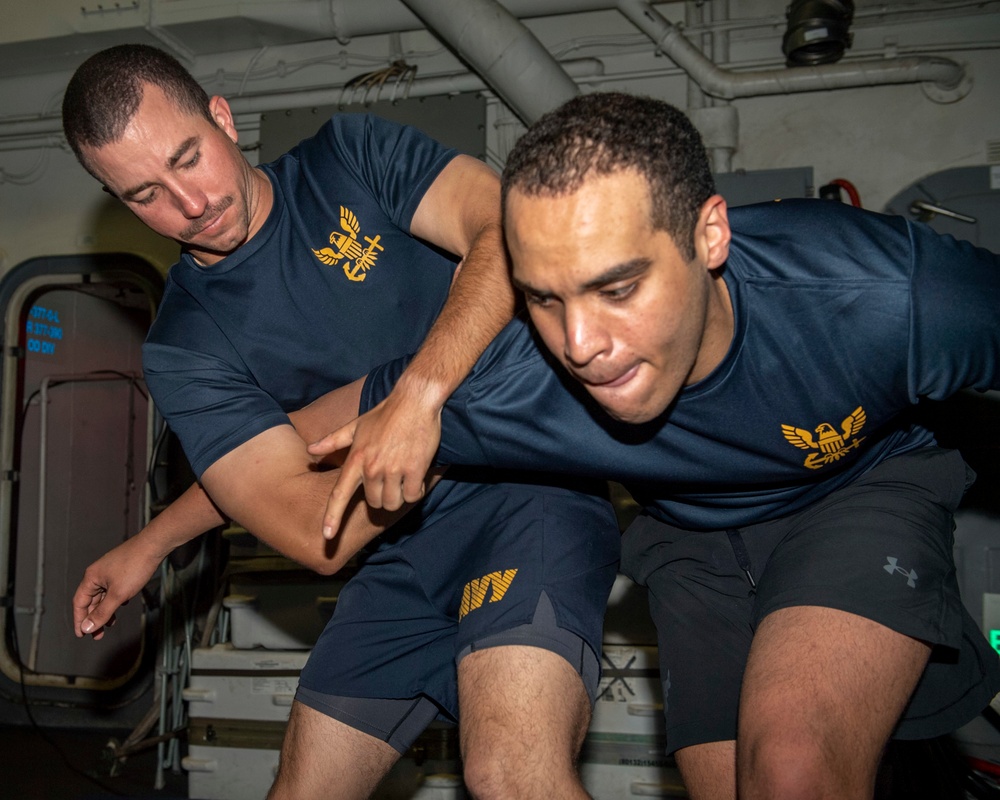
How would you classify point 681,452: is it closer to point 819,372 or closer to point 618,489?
point 819,372

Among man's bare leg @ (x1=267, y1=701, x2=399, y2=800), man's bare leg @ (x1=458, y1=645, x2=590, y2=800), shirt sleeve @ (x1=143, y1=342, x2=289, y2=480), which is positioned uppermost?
shirt sleeve @ (x1=143, y1=342, x2=289, y2=480)

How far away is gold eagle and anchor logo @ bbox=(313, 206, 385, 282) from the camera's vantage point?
1.99 m

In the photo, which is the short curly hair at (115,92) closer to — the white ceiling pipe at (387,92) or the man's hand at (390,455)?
the man's hand at (390,455)

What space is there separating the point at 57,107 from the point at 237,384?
12.2 ft

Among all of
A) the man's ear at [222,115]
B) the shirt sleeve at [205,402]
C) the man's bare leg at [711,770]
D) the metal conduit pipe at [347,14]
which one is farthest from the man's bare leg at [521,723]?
the metal conduit pipe at [347,14]

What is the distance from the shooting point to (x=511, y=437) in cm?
165

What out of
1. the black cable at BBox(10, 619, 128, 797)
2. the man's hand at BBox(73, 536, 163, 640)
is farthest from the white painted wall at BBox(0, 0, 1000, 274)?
the man's hand at BBox(73, 536, 163, 640)

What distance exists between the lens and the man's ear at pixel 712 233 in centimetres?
141

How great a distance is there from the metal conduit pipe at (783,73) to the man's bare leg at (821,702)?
294 cm

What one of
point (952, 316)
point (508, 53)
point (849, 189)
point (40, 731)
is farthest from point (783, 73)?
point (40, 731)

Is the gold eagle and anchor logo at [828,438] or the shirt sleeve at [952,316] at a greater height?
the shirt sleeve at [952,316]

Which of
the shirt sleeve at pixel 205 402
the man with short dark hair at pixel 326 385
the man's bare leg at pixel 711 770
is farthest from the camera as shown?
the shirt sleeve at pixel 205 402

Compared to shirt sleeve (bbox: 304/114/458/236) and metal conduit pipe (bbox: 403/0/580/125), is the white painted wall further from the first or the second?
shirt sleeve (bbox: 304/114/458/236)

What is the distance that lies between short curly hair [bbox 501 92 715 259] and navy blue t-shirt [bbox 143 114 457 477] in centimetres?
61
